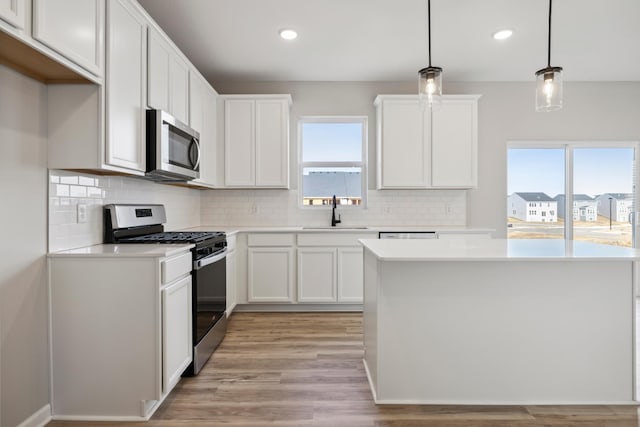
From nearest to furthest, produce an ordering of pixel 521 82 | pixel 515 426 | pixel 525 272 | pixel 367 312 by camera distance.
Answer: pixel 515 426
pixel 525 272
pixel 367 312
pixel 521 82

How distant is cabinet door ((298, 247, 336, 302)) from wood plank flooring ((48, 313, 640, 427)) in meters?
0.90

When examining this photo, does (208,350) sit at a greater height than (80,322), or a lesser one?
lesser

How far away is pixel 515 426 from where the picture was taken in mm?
1872

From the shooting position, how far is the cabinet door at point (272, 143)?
13.4ft

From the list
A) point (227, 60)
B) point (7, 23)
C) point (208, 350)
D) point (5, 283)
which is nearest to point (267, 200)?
point (227, 60)

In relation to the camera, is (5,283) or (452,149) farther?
(452,149)

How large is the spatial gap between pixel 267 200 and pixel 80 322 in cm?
270

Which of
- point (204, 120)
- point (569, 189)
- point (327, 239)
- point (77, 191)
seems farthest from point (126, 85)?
point (569, 189)

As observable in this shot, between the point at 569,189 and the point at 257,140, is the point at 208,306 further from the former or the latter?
the point at 569,189

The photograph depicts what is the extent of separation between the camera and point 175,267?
2.14 metres

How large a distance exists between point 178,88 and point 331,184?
2.14 m

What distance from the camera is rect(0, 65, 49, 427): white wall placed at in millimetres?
Answer: 1677

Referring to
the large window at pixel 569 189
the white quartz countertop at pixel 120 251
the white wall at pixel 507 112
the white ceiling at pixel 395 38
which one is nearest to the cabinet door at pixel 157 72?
the white ceiling at pixel 395 38

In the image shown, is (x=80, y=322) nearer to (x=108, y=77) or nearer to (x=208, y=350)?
(x=208, y=350)
